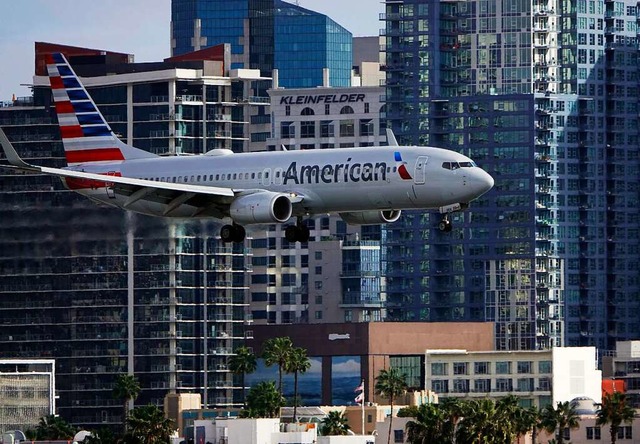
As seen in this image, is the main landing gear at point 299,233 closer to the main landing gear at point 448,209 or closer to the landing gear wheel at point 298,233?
the landing gear wheel at point 298,233

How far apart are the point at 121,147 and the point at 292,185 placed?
58.5ft

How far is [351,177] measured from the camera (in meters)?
144

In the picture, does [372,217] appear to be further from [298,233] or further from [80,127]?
[80,127]

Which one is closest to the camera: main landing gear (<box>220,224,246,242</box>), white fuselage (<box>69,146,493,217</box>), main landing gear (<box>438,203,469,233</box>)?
main landing gear (<box>438,203,469,233</box>)

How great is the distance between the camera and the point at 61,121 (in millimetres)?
165500

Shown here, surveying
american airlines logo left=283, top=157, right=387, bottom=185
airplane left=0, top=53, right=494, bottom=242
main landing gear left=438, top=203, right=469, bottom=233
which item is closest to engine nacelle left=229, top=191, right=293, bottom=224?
airplane left=0, top=53, right=494, bottom=242

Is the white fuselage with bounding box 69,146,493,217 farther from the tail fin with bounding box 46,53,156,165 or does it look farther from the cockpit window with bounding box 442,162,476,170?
the tail fin with bounding box 46,53,156,165

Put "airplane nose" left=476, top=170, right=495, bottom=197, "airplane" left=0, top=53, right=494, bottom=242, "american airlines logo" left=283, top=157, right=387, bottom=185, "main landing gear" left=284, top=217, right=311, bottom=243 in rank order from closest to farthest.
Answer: "airplane nose" left=476, top=170, right=495, bottom=197
"airplane" left=0, top=53, right=494, bottom=242
"american airlines logo" left=283, top=157, right=387, bottom=185
"main landing gear" left=284, top=217, right=311, bottom=243

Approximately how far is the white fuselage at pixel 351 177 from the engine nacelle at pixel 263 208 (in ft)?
3.40

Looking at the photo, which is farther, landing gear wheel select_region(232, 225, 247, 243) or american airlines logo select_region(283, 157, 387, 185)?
landing gear wheel select_region(232, 225, 247, 243)

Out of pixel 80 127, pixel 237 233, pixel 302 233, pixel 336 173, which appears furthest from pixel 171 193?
pixel 80 127

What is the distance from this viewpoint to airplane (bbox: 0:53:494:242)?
468ft

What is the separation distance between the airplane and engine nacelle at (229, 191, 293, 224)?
6cm

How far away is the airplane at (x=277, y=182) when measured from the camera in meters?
143
